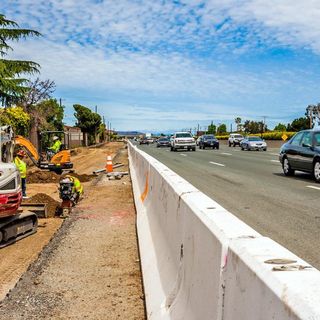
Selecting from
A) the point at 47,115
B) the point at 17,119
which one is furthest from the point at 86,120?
the point at 17,119

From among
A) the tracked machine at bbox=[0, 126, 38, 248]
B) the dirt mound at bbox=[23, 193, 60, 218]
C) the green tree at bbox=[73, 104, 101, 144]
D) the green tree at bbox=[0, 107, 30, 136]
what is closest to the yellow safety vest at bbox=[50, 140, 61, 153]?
the dirt mound at bbox=[23, 193, 60, 218]

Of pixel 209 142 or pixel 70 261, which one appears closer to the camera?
pixel 70 261

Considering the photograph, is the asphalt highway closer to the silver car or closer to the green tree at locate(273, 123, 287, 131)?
the silver car

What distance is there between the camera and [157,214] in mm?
6430

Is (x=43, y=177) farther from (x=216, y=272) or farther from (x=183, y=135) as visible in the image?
(x=183, y=135)

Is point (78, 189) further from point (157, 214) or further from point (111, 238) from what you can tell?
point (157, 214)

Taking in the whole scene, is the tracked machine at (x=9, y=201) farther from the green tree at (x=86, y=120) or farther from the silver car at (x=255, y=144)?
the green tree at (x=86, y=120)

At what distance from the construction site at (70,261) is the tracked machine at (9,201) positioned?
0.7 inches

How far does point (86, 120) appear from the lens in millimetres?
92938

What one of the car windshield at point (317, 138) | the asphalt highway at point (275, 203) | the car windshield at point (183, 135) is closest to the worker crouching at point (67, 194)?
the asphalt highway at point (275, 203)

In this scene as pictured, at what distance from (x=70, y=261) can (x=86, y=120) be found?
87.9 m

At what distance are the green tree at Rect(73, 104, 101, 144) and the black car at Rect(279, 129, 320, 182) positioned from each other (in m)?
76.2

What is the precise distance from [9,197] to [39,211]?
3273 mm

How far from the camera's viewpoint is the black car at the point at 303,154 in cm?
1478
